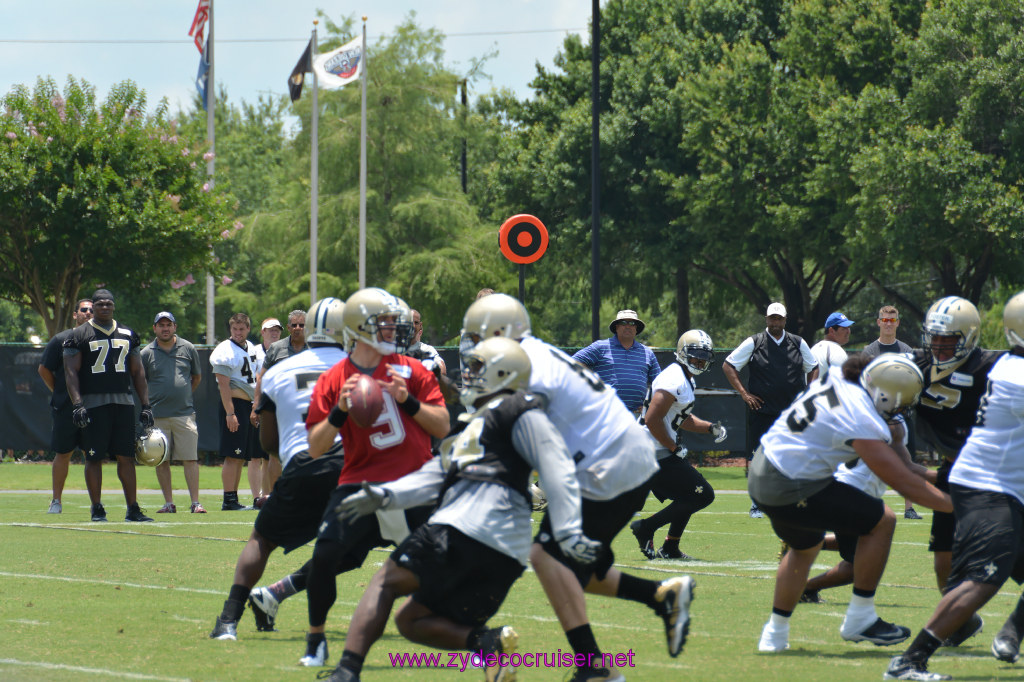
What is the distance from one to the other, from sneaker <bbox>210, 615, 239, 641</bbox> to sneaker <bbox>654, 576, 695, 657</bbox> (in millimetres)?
2335

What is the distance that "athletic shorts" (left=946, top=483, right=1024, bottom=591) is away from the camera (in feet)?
18.9

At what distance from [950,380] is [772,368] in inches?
278

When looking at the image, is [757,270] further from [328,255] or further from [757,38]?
[328,255]

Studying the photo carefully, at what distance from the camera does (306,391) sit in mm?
6625

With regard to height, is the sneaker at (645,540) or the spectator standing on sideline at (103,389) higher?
the spectator standing on sideline at (103,389)

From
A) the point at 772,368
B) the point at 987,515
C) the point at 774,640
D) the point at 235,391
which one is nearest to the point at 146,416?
the point at 235,391

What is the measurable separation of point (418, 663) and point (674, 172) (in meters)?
31.8

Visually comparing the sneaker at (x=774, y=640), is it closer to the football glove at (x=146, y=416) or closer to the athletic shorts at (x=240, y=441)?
the football glove at (x=146, y=416)

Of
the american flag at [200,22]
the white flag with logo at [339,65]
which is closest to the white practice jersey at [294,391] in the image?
the white flag with logo at [339,65]

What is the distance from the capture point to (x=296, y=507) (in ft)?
21.8

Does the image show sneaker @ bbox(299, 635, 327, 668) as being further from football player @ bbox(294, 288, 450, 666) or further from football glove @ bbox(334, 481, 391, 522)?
football glove @ bbox(334, 481, 391, 522)

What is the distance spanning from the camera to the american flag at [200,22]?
36.0m

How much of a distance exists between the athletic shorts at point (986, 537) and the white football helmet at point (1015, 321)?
30.2 inches

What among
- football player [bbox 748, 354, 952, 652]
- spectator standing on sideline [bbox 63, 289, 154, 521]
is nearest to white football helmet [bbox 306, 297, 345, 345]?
football player [bbox 748, 354, 952, 652]
